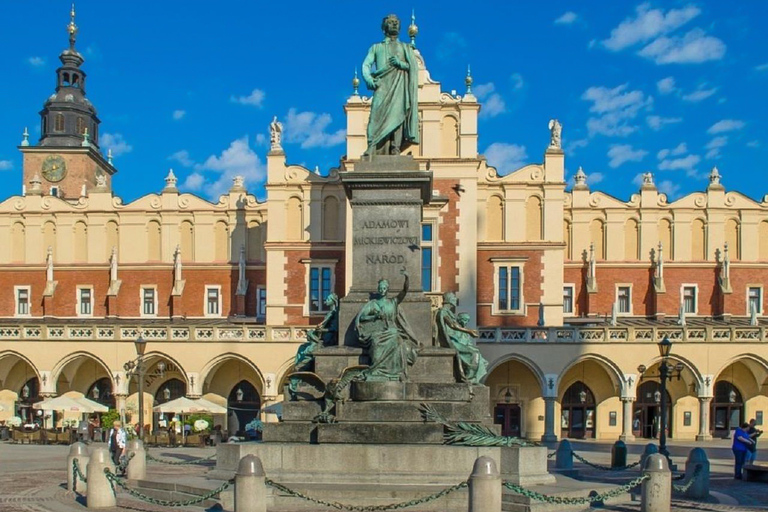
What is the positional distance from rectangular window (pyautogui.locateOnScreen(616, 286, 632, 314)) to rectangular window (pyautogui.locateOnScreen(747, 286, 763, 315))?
553cm

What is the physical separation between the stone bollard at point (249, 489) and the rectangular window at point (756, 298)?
4131cm

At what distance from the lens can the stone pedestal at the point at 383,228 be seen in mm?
17328

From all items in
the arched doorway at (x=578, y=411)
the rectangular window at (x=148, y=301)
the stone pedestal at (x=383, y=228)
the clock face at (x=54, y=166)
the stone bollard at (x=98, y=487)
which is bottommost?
the arched doorway at (x=578, y=411)

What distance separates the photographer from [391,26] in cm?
1822

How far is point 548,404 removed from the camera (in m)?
42.6

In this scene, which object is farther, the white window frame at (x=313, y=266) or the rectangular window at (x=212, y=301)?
the rectangular window at (x=212, y=301)

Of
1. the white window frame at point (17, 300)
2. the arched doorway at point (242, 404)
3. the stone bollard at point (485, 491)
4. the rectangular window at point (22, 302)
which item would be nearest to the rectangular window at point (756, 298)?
the arched doorway at point (242, 404)

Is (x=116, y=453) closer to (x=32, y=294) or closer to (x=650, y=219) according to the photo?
(x=32, y=294)

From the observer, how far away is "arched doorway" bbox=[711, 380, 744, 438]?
45.4 m

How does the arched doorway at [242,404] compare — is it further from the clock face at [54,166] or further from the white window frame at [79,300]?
the clock face at [54,166]

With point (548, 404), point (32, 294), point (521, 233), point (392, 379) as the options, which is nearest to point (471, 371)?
point (392, 379)

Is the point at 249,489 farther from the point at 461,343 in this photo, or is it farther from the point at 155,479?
the point at 155,479

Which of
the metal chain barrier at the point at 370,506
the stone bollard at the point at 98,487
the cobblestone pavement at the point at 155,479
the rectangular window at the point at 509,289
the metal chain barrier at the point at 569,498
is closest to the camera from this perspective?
the metal chain barrier at the point at 370,506

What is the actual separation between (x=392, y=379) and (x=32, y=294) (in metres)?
39.2
